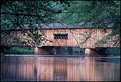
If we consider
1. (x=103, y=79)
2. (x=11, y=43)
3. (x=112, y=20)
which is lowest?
(x=103, y=79)

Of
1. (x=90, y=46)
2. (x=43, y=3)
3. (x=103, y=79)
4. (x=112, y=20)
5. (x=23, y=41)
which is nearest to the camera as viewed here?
(x=43, y=3)

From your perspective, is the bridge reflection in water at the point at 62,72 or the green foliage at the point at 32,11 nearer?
the green foliage at the point at 32,11

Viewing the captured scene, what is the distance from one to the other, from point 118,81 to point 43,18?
3130 mm

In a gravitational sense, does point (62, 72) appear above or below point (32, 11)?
below

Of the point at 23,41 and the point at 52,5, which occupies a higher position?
the point at 52,5

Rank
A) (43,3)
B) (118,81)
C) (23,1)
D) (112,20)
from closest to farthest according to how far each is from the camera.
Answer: (23,1) < (43,3) < (112,20) < (118,81)

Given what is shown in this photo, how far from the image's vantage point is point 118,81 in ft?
21.6

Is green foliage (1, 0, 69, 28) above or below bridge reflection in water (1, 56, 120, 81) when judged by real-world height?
above

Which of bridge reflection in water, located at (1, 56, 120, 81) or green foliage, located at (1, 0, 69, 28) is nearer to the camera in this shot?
green foliage, located at (1, 0, 69, 28)

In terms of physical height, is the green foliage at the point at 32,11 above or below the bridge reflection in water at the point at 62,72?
above

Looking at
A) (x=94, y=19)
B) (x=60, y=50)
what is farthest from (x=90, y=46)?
(x=94, y=19)

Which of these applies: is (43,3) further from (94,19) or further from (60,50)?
(60,50)

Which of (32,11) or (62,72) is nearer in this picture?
(32,11)

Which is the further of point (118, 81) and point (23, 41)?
point (118, 81)
